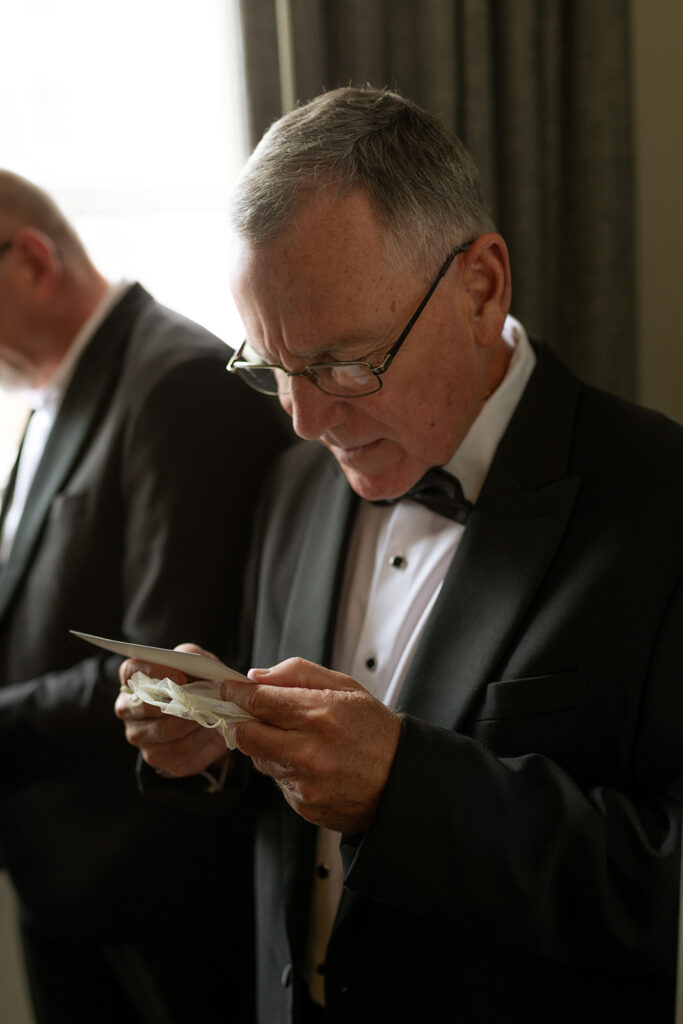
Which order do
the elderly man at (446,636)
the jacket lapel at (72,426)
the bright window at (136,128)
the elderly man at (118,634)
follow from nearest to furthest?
the elderly man at (446,636), the elderly man at (118,634), the jacket lapel at (72,426), the bright window at (136,128)

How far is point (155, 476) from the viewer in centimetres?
147

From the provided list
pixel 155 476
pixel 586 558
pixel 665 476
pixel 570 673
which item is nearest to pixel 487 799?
pixel 570 673

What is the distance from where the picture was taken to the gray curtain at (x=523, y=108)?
1.61m

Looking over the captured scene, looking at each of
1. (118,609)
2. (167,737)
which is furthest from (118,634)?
(167,737)

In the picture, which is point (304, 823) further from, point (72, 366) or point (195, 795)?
point (72, 366)

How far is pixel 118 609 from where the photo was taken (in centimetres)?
146

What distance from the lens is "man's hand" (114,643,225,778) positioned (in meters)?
1.16

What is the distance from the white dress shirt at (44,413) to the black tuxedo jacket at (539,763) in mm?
722

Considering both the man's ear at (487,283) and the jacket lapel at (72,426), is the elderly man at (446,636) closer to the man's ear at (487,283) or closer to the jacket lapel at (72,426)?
the man's ear at (487,283)

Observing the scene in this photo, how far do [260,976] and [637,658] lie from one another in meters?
0.75

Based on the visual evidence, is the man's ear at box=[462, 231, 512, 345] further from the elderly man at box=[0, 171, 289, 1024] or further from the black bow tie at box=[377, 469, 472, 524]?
the elderly man at box=[0, 171, 289, 1024]

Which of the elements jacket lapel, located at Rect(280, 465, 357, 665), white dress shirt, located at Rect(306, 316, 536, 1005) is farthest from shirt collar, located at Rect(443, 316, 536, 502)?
jacket lapel, located at Rect(280, 465, 357, 665)

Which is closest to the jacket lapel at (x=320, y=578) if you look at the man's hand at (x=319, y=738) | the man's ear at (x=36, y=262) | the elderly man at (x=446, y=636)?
the elderly man at (x=446, y=636)

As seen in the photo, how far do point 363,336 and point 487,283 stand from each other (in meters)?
0.19
